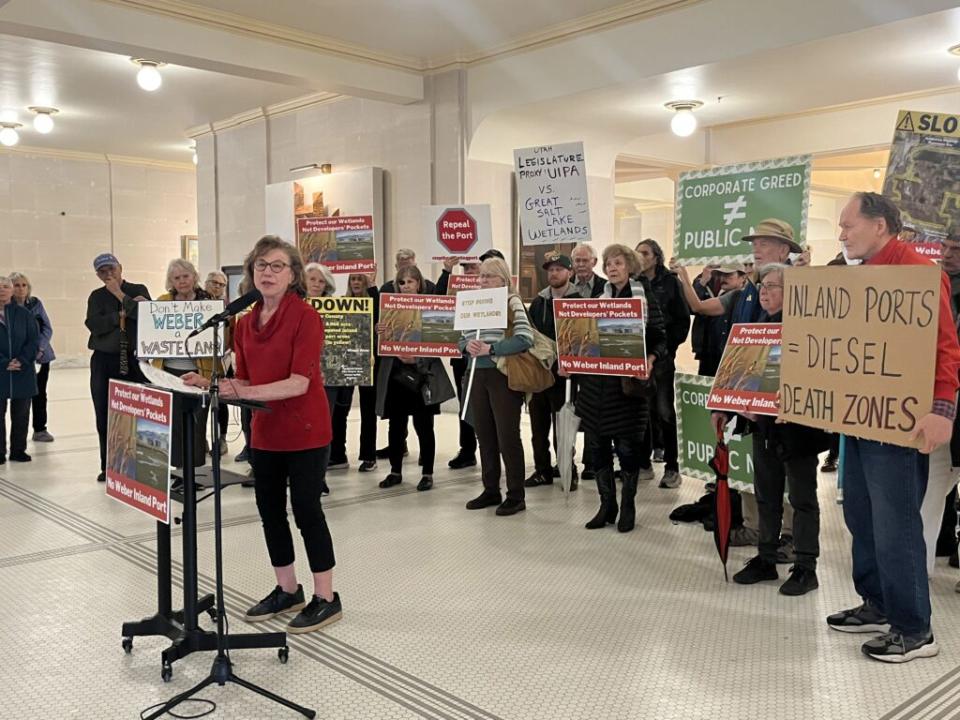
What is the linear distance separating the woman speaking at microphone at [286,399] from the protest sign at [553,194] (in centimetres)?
288

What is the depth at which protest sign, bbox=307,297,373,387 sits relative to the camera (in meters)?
5.60

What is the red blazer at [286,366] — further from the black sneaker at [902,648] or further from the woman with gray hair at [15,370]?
the woman with gray hair at [15,370]

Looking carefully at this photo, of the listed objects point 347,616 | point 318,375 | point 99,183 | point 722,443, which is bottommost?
point 347,616

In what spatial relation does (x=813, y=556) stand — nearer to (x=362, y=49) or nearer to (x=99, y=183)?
(x=362, y=49)

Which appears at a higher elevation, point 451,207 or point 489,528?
point 451,207

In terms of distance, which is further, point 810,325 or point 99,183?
point 99,183

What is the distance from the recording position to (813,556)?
363cm

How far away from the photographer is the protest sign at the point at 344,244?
602cm

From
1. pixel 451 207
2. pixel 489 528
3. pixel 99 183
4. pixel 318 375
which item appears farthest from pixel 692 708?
pixel 99 183

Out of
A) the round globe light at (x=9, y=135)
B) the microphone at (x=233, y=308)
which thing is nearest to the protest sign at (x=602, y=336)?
the microphone at (x=233, y=308)

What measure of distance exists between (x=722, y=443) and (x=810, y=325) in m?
0.97

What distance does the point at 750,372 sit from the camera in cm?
A: 367

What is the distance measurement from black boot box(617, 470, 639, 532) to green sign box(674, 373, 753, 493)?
0.87 feet

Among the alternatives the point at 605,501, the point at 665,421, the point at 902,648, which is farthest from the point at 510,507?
the point at 902,648
